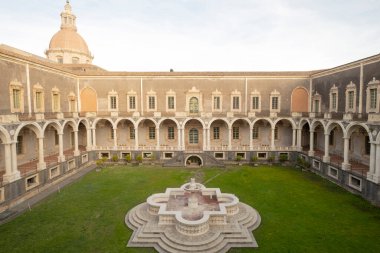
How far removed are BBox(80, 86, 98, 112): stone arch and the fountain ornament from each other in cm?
1944

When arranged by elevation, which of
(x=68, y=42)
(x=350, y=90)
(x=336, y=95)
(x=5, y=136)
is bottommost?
(x=5, y=136)

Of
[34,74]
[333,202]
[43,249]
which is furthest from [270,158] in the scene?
[34,74]

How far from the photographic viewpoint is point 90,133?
3019 centimetres

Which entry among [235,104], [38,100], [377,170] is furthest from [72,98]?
[377,170]

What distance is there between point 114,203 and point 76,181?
24.6ft

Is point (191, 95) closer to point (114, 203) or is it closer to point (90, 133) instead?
point (90, 133)

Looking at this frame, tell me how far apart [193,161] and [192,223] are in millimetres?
17273

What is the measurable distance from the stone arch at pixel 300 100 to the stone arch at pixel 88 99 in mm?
25234

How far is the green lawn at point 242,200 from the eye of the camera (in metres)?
12.1

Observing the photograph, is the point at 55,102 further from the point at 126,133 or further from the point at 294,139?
the point at 294,139

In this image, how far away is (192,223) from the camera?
40.6ft

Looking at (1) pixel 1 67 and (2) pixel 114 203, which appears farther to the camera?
(1) pixel 1 67

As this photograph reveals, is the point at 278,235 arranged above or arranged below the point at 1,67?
below

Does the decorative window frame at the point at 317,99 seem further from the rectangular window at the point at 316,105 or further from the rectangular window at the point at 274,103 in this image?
the rectangular window at the point at 274,103
